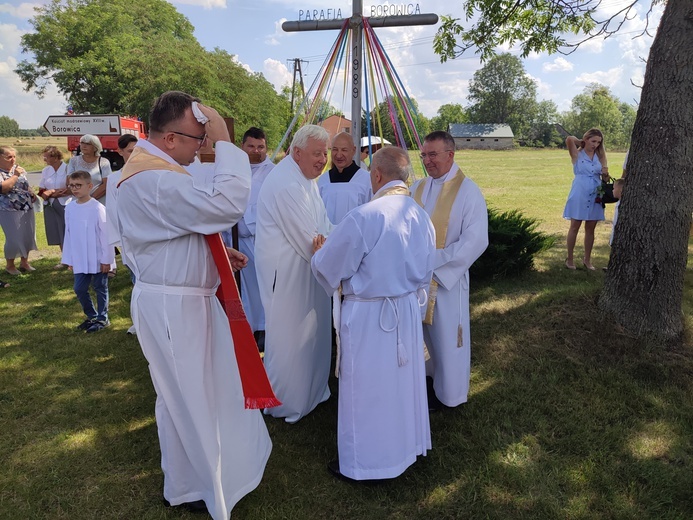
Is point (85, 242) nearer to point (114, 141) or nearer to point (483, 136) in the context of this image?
point (114, 141)

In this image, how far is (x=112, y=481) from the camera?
322cm

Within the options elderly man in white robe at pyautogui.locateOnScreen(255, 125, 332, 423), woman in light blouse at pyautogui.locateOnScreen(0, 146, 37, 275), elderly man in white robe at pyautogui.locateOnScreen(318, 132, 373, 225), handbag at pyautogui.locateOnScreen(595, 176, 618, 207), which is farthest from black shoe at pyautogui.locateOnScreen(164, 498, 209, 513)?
woman in light blouse at pyautogui.locateOnScreen(0, 146, 37, 275)

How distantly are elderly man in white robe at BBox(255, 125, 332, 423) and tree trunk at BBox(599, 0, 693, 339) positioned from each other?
291 centimetres

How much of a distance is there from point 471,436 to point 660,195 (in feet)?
9.06

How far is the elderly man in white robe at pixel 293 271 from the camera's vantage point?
3.66 meters

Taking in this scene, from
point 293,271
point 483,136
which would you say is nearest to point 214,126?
point 293,271

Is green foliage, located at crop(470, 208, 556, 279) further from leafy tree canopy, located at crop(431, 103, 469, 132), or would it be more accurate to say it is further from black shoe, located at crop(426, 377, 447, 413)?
leafy tree canopy, located at crop(431, 103, 469, 132)

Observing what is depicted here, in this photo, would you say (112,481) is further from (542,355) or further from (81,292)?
(542,355)

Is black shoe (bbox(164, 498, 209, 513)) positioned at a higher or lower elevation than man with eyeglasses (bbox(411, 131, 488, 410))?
lower

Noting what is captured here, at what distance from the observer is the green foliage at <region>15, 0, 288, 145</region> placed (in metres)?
28.8

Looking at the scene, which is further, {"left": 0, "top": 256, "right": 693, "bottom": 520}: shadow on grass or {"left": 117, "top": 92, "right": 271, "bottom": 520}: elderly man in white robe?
{"left": 0, "top": 256, "right": 693, "bottom": 520}: shadow on grass

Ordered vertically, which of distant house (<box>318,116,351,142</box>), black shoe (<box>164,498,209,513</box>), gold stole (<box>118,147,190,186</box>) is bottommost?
black shoe (<box>164,498,209,513</box>)

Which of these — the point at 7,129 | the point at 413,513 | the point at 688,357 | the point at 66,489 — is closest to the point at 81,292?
the point at 66,489

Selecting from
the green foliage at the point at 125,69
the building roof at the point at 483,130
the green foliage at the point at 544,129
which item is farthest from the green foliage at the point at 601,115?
the green foliage at the point at 125,69
